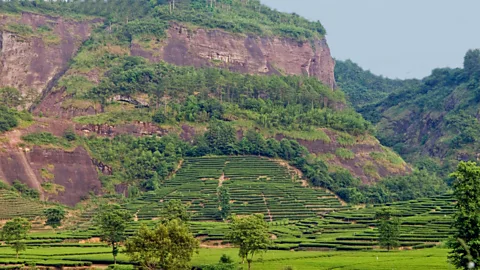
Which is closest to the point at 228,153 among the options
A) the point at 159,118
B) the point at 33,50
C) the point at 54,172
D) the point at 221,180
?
the point at 221,180

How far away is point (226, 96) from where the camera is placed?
12800cm

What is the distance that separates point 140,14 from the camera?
15225 cm

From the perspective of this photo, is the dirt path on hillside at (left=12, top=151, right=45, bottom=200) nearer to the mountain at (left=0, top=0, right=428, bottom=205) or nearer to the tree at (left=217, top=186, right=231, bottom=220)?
the mountain at (left=0, top=0, right=428, bottom=205)

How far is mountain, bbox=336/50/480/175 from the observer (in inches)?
5172

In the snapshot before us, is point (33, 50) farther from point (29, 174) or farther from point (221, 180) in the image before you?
point (221, 180)

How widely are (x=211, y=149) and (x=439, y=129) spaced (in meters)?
47.9

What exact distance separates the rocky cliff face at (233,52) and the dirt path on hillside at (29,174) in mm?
39726

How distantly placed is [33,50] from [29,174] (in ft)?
142

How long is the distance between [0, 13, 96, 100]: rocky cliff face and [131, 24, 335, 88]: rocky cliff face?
13.6 m

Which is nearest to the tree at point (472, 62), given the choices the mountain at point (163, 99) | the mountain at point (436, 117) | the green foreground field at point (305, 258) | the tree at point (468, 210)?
the mountain at point (436, 117)

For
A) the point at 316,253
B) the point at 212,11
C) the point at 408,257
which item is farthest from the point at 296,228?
the point at 212,11

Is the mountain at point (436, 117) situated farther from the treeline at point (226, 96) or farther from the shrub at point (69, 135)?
the shrub at point (69, 135)

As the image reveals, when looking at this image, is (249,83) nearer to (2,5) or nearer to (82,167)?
(82,167)

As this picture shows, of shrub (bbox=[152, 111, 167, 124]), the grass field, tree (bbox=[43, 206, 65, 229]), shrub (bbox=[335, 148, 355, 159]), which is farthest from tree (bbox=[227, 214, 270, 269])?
shrub (bbox=[152, 111, 167, 124])
